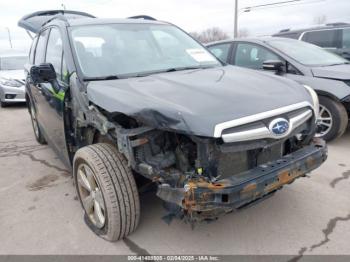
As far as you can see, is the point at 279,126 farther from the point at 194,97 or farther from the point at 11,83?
the point at 11,83

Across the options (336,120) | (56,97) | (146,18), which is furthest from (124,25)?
(336,120)

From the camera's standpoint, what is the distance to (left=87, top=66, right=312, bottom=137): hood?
81.4 inches

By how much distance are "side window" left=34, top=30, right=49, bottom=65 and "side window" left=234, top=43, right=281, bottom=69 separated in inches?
→ 124

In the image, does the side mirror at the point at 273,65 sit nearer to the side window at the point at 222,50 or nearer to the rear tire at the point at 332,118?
the rear tire at the point at 332,118

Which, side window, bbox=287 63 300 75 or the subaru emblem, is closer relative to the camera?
the subaru emblem

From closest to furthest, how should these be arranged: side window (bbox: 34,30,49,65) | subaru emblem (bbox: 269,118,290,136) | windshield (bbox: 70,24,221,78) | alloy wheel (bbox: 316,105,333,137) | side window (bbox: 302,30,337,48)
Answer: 1. subaru emblem (bbox: 269,118,290,136)
2. windshield (bbox: 70,24,221,78)
3. side window (bbox: 34,30,49,65)
4. alloy wheel (bbox: 316,105,333,137)
5. side window (bbox: 302,30,337,48)

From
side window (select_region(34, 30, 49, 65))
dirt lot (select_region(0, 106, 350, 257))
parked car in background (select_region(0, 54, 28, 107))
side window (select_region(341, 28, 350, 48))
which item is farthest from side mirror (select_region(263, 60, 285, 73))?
parked car in background (select_region(0, 54, 28, 107))

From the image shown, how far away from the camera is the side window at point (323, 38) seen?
25.1 ft

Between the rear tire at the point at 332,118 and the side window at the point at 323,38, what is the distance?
12.3ft

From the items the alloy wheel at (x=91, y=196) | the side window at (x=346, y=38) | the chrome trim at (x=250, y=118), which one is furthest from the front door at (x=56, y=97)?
the side window at (x=346, y=38)

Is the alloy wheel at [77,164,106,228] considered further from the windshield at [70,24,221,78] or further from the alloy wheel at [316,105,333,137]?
the alloy wheel at [316,105,333,137]

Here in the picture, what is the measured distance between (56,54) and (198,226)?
2.33 m

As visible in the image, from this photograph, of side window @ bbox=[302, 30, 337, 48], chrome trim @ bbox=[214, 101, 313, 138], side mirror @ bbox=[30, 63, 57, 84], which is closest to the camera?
chrome trim @ bbox=[214, 101, 313, 138]

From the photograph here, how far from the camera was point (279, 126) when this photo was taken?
7.29 feet
